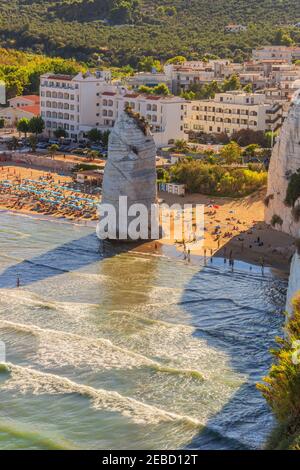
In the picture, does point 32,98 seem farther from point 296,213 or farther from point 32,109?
point 296,213

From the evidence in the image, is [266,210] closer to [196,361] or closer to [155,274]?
[155,274]

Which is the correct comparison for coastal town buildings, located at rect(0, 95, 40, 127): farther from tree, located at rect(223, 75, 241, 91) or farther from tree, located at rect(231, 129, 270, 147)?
tree, located at rect(231, 129, 270, 147)

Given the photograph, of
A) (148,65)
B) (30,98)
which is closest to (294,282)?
(30,98)

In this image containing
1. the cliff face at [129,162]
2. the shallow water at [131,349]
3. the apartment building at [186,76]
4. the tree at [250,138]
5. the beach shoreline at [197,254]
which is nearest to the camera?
the shallow water at [131,349]

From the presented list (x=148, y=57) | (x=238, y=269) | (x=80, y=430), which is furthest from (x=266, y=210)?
(x=148, y=57)

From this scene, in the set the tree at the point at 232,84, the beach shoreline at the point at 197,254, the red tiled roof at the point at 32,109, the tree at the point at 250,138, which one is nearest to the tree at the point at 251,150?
the tree at the point at 250,138

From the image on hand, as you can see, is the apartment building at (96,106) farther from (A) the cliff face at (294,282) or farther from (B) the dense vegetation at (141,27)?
(A) the cliff face at (294,282)
